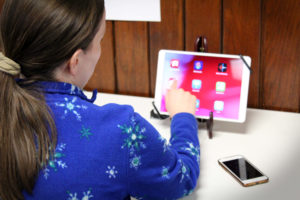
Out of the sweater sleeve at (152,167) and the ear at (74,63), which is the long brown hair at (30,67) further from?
the sweater sleeve at (152,167)

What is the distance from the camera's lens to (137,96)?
1.43m

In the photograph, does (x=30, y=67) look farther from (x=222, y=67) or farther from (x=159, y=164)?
(x=222, y=67)

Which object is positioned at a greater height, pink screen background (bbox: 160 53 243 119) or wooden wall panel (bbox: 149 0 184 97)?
wooden wall panel (bbox: 149 0 184 97)

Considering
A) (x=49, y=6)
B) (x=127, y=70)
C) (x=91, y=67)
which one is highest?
(x=49, y=6)

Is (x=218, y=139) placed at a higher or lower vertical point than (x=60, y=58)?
lower

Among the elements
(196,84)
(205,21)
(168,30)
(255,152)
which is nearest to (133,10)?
(168,30)

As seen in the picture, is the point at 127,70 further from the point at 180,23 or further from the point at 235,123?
the point at 235,123

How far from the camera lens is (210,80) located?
3.67 feet

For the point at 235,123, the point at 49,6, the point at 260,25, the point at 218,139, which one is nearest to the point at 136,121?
the point at 49,6

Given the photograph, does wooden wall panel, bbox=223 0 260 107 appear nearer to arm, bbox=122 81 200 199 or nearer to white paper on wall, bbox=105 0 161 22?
white paper on wall, bbox=105 0 161 22

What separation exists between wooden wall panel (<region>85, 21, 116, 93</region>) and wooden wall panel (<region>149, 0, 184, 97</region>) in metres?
0.16

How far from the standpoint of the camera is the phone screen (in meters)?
0.88

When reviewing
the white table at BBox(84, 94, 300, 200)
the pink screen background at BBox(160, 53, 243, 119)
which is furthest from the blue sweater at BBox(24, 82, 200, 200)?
the pink screen background at BBox(160, 53, 243, 119)

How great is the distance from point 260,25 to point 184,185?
2.04 feet
